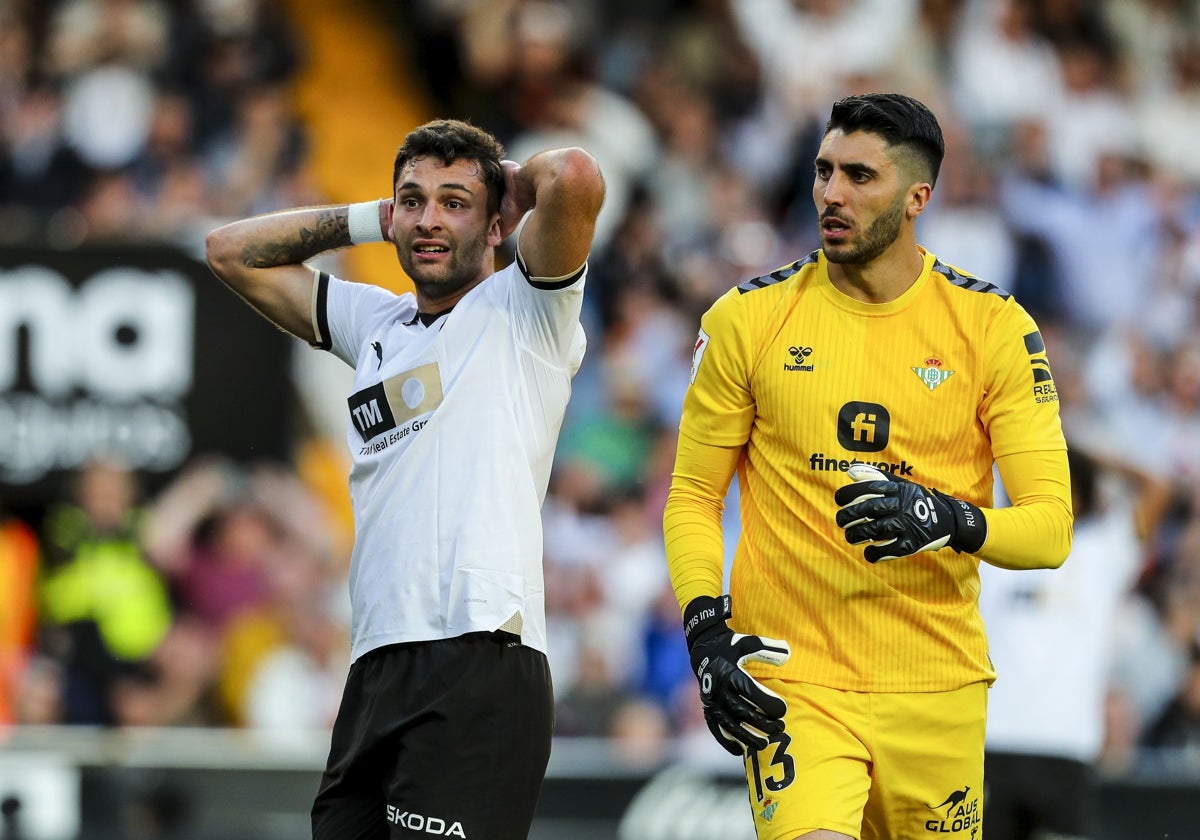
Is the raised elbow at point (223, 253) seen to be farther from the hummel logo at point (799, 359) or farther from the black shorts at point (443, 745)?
the hummel logo at point (799, 359)

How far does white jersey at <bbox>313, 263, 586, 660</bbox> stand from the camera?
15.6 feet

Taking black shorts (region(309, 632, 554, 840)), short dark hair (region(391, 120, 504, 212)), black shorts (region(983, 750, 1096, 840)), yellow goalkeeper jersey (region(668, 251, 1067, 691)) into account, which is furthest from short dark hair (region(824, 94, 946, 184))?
black shorts (region(983, 750, 1096, 840))

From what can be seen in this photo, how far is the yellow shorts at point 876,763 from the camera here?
15.8 feet

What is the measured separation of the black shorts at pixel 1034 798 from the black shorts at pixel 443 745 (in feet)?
10.1

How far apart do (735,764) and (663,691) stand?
144 cm

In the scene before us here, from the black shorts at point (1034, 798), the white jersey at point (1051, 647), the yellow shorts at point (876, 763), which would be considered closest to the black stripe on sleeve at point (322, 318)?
the yellow shorts at point (876, 763)

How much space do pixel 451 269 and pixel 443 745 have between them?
1324 mm

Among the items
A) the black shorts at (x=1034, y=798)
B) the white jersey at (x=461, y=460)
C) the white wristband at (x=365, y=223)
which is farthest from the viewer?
the black shorts at (x=1034, y=798)

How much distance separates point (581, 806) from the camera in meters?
9.37

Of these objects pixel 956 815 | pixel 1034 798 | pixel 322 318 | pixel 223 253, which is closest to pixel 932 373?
pixel 956 815

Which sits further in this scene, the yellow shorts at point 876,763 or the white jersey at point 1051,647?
the white jersey at point 1051,647

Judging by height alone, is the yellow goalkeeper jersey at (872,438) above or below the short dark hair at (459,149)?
below

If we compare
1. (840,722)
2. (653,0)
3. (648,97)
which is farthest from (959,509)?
(653,0)

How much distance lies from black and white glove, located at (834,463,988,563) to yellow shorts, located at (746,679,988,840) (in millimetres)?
523
